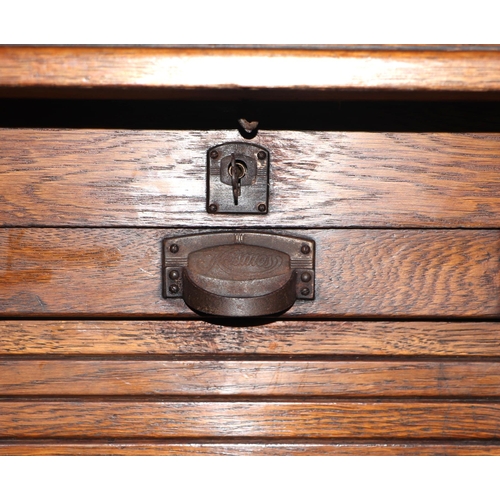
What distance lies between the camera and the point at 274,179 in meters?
0.95

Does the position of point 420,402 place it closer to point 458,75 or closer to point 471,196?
point 471,196

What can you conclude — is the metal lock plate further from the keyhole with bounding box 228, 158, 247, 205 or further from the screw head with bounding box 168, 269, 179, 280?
the screw head with bounding box 168, 269, 179, 280

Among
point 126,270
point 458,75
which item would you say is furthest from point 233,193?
point 458,75

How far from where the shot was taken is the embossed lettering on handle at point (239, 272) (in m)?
0.91

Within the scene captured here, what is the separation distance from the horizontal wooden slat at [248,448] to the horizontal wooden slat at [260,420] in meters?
0.01

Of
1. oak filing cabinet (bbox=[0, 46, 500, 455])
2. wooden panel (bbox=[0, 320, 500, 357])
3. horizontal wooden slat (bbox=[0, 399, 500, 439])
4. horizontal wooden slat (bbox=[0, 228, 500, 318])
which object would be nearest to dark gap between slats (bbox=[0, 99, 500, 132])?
oak filing cabinet (bbox=[0, 46, 500, 455])

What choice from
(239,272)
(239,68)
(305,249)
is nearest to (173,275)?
(239,272)

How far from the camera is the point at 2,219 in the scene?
0.95 meters

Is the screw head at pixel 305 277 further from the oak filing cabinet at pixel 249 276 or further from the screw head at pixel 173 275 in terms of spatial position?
the screw head at pixel 173 275

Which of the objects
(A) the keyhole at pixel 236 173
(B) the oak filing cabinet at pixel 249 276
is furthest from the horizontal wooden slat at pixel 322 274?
(A) the keyhole at pixel 236 173

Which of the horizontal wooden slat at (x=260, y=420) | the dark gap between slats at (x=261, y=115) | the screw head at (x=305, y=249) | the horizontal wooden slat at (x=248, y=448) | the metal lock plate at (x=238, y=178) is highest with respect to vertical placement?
the dark gap between slats at (x=261, y=115)

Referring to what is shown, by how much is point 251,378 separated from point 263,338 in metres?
0.07

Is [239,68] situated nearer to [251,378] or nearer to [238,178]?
[238,178]

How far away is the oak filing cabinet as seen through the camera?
3.07 ft
